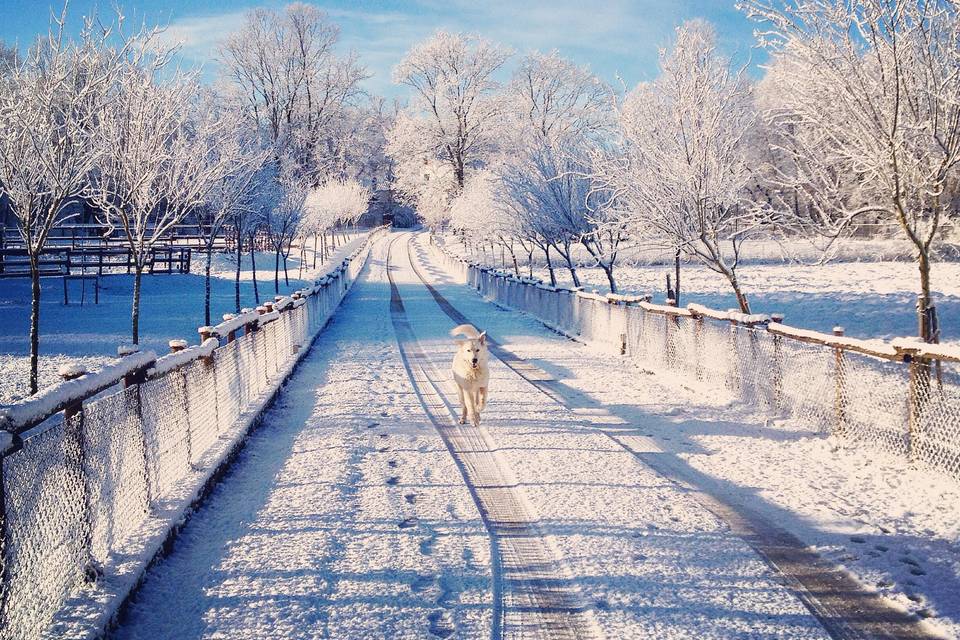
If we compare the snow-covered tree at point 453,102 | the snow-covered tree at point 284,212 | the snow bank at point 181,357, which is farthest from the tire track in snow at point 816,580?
the snow-covered tree at point 453,102

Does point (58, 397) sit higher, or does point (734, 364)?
point (58, 397)

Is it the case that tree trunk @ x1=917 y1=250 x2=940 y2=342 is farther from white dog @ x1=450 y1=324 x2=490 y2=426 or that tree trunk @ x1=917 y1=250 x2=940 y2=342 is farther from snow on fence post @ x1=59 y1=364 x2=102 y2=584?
snow on fence post @ x1=59 y1=364 x2=102 y2=584

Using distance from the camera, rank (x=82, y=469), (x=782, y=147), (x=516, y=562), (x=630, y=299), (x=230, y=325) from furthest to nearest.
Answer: (x=630, y=299) < (x=782, y=147) < (x=230, y=325) < (x=516, y=562) < (x=82, y=469)

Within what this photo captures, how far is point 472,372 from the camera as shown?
28.1 ft

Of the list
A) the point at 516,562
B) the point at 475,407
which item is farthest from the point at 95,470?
the point at 475,407

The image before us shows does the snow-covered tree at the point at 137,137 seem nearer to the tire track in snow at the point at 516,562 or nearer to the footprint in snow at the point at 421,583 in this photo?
the tire track in snow at the point at 516,562

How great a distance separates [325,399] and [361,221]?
9751 centimetres

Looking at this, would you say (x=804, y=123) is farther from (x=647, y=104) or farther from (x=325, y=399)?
(x=325, y=399)

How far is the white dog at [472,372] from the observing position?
8.55 meters

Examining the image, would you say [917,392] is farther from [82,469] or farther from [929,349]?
[82,469]

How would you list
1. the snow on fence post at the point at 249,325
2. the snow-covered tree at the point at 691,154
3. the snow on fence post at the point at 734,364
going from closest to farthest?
the snow on fence post at the point at 249,325, the snow on fence post at the point at 734,364, the snow-covered tree at the point at 691,154

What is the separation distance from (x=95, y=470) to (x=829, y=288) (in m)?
33.1

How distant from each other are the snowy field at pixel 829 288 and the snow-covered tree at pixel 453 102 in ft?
42.3

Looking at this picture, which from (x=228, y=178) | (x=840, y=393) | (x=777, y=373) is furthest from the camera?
(x=228, y=178)
